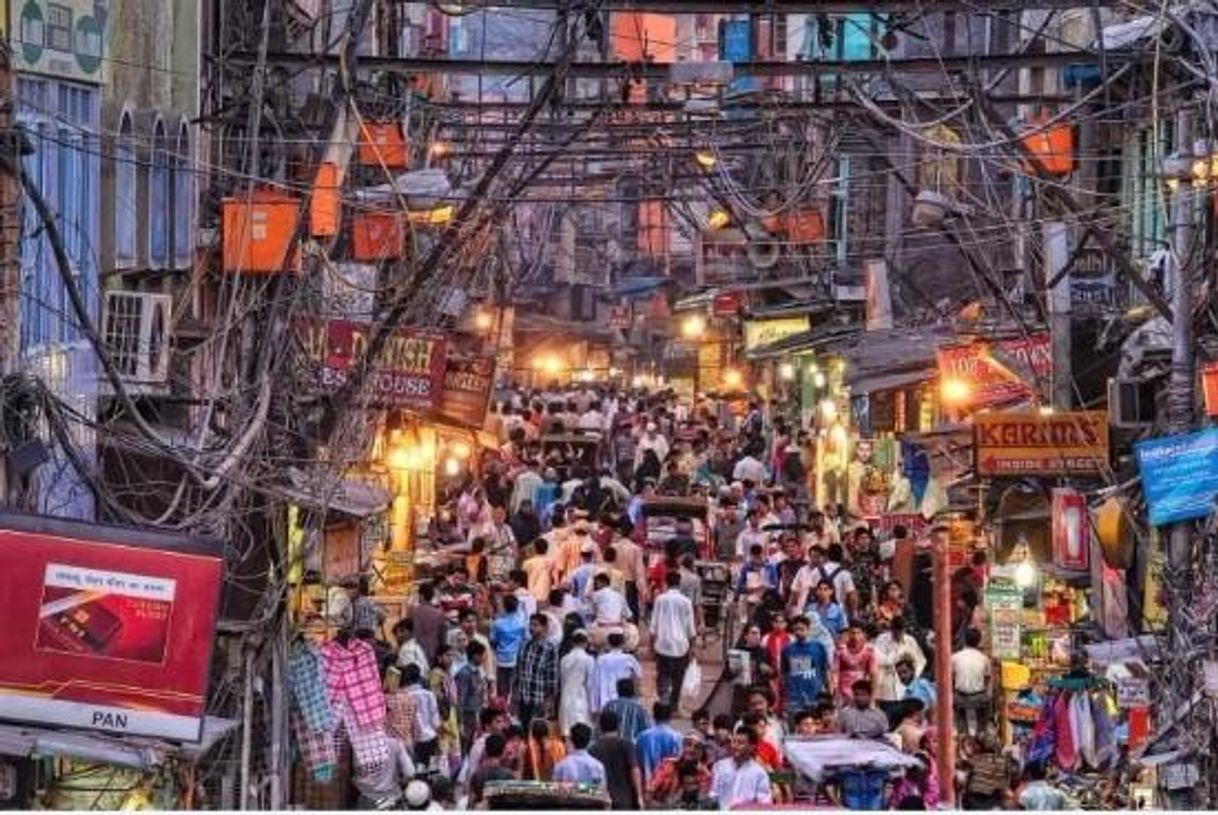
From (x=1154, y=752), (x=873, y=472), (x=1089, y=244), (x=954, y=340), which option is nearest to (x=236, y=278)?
(x=1154, y=752)

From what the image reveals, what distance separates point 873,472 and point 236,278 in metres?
18.9

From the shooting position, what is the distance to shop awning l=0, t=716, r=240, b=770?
1325cm

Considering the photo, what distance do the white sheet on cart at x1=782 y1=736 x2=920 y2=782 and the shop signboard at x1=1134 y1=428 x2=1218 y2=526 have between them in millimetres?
2482

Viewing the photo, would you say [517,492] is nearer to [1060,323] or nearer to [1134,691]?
[1060,323]

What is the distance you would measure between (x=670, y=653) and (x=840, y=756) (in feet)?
24.4

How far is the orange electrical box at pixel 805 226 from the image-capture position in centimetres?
4056

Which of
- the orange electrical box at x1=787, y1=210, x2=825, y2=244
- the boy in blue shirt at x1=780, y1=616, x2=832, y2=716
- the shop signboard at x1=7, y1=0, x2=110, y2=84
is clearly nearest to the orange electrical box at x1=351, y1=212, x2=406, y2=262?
the boy in blue shirt at x1=780, y1=616, x2=832, y2=716

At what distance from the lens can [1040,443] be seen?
22.8 m

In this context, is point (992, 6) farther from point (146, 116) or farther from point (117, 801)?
point (117, 801)

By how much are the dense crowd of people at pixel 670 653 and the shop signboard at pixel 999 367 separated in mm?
1565

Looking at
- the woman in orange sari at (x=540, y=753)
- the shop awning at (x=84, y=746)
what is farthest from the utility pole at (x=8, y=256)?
the woman in orange sari at (x=540, y=753)

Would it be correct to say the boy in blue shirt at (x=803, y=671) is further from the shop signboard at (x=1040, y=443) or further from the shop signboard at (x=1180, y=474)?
the shop signboard at (x=1180, y=474)

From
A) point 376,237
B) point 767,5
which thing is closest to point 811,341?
point 376,237

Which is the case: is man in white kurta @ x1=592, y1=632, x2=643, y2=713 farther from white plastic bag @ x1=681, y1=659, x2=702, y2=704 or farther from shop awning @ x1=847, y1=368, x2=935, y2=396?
shop awning @ x1=847, y1=368, x2=935, y2=396
